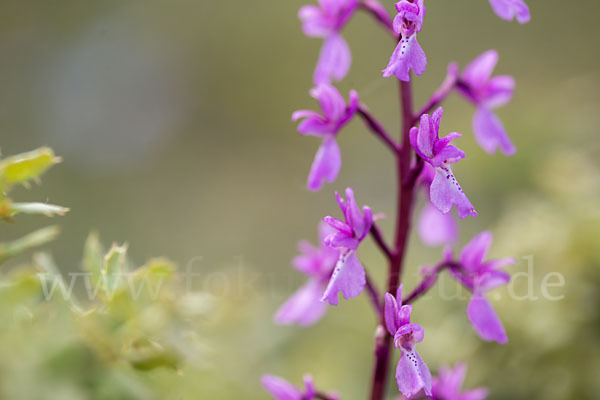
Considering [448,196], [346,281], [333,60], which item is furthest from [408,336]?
[333,60]

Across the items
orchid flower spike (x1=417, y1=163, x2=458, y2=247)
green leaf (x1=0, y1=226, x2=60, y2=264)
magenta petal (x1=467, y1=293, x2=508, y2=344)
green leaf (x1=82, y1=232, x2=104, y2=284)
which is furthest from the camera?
orchid flower spike (x1=417, y1=163, x2=458, y2=247)

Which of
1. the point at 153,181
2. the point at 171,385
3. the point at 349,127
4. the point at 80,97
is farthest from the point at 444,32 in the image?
the point at 171,385

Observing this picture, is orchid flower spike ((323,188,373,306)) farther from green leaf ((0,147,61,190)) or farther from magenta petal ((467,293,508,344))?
green leaf ((0,147,61,190))

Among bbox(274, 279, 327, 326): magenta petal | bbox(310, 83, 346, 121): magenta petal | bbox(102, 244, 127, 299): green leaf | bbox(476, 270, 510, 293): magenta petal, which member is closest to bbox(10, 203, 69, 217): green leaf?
bbox(102, 244, 127, 299): green leaf

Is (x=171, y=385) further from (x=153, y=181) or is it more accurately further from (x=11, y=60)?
(x=11, y=60)

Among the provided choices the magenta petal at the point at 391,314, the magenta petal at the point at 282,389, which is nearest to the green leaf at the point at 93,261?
the magenta petal at the point at 282,389

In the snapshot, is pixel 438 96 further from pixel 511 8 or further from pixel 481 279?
pixel 481 279
